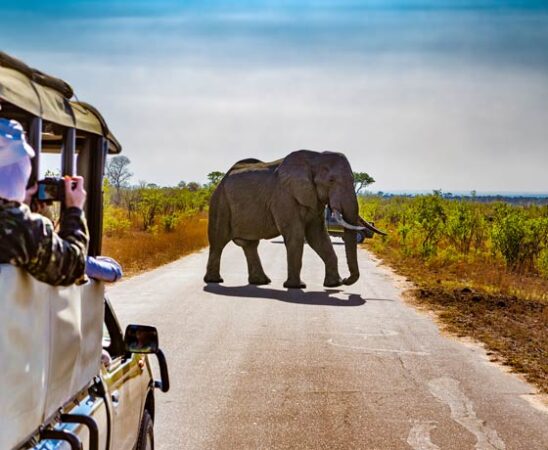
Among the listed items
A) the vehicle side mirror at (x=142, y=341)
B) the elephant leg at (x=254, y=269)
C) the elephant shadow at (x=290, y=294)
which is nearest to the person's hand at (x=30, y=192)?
the vehicle side mirror at (x=142, y=341)

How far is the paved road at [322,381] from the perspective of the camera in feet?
23.7

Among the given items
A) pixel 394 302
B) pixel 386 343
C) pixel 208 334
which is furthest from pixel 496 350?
pixel 394 302

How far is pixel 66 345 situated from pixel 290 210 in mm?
16220

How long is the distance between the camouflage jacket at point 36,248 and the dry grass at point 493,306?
704 cm

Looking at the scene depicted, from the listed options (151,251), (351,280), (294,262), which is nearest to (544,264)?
(351,280)

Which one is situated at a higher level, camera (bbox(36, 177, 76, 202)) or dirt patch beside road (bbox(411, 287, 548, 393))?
camera (bbox(36, 177, 76, 202))

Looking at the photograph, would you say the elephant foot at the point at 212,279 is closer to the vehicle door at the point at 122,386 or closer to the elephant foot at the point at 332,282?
the elephant foot at the point at 332,282

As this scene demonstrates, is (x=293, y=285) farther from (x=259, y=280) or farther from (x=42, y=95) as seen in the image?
A: (x=42, y=95)

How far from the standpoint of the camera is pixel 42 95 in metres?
3.56

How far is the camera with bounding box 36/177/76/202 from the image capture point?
332 cm

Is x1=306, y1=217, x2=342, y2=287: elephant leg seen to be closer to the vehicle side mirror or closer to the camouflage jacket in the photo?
the vehicle side mirror

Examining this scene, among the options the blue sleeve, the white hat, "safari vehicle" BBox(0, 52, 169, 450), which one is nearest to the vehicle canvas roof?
"safari vehicle" BBox(0, 52, 169, 450)

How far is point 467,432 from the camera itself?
743cm

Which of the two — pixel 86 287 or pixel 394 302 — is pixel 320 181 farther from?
pixel 86 287
